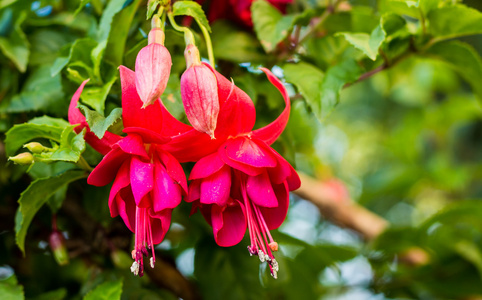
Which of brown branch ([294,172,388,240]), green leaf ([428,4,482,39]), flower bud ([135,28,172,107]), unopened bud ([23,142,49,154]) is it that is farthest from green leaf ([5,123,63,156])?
brown branch ([294,172,388,240])

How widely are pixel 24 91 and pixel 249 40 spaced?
0.33 m

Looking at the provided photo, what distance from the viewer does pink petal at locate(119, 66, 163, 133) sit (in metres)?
0.44

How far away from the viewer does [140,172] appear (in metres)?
0.43

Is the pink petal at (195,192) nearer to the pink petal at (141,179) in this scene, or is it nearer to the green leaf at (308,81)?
the pink petal at (141,179)

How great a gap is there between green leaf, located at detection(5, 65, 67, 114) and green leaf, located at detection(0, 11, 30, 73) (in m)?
0.03

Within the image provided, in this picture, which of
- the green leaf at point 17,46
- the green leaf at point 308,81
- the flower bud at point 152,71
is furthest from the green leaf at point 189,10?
the green leaf at point 17,46

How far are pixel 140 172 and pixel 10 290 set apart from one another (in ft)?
0.91

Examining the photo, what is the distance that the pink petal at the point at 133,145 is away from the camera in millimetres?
420

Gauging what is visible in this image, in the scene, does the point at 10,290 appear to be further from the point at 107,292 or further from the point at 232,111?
the point at 232,111

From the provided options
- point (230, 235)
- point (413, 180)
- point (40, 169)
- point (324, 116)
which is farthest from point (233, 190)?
point (413, 180)

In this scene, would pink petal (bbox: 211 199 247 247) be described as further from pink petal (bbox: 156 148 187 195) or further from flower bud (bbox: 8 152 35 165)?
flower bud (bbox: 8 152 35 165)

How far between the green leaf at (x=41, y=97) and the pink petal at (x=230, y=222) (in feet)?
0.93

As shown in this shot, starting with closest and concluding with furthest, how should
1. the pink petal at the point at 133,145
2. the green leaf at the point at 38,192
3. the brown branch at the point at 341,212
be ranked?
1. the pink petal at the point at 133,145
2. the green leaf at the point at 38,192
3. the brown branch at the point at 341,212

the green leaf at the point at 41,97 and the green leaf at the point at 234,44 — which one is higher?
the green leaf at the point at 234,44
